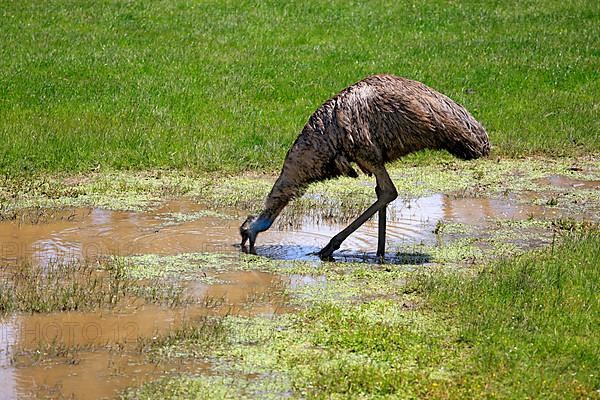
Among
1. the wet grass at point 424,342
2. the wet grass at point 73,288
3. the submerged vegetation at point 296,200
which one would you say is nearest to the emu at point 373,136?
the submerged vegetation at point 296,200

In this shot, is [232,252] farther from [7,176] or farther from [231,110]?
[231,110]

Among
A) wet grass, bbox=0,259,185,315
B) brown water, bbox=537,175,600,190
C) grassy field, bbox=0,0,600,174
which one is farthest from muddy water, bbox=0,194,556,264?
grassy field, bbox=0,0,600,174

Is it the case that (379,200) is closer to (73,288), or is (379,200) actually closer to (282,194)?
(282,194)

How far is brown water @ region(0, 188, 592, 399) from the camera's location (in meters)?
6.10

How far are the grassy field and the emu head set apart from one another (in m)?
3.11

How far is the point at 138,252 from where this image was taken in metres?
8.84

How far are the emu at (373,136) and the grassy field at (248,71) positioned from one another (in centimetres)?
323

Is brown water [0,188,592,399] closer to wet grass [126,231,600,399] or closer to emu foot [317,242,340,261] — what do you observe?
emu foot [317,242,340,261]

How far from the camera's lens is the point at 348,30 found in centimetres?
1864

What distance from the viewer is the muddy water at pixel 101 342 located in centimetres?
593

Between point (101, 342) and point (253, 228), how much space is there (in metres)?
2.50

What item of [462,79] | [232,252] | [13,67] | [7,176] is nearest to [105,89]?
[13,67]

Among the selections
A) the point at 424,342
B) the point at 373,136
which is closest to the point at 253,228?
the point at 373,136

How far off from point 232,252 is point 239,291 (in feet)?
3.59
